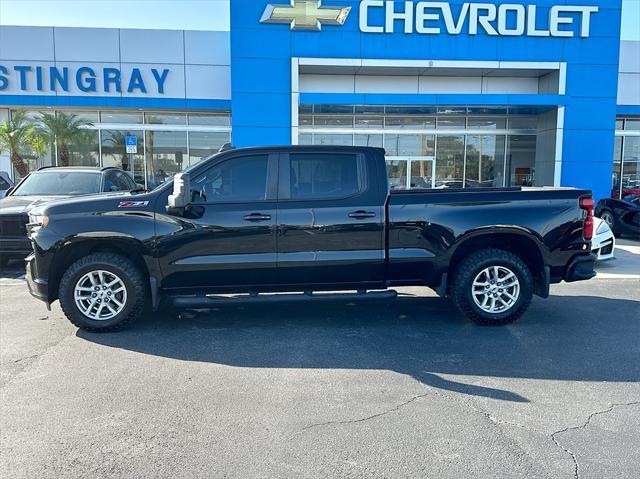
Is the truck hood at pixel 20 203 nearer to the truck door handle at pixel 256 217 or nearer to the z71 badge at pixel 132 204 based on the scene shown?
the z71 badge at pixel 132 204

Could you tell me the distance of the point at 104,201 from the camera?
539cm

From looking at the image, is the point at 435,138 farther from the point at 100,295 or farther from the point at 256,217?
the point at 100,295

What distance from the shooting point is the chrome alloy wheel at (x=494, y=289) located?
18.7 feet

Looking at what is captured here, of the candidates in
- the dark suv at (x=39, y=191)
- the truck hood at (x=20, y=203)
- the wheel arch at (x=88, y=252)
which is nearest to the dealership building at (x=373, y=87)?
the dark suv at (x=39, y=191)

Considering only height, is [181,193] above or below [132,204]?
above

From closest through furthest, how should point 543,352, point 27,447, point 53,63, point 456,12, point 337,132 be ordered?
point 27,447 < point 543,352 < point 456,12 < point 53,63 < point 337,132

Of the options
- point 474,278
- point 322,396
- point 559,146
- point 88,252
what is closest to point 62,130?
point 88,252

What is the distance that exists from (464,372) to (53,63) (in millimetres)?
18412

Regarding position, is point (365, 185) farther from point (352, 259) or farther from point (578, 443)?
point (578, 443)

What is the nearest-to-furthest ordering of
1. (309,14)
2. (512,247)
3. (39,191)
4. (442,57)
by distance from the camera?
(512,247) < (39,191) < (309,14) < (442,57)

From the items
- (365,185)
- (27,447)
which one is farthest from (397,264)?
(27,447)

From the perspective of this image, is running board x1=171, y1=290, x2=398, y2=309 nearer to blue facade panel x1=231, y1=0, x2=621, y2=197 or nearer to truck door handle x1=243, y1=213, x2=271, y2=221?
truck door handle x1=243, y1=213, x2=271, y2=221

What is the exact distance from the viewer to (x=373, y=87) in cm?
1759

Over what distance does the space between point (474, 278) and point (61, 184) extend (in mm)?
7732
